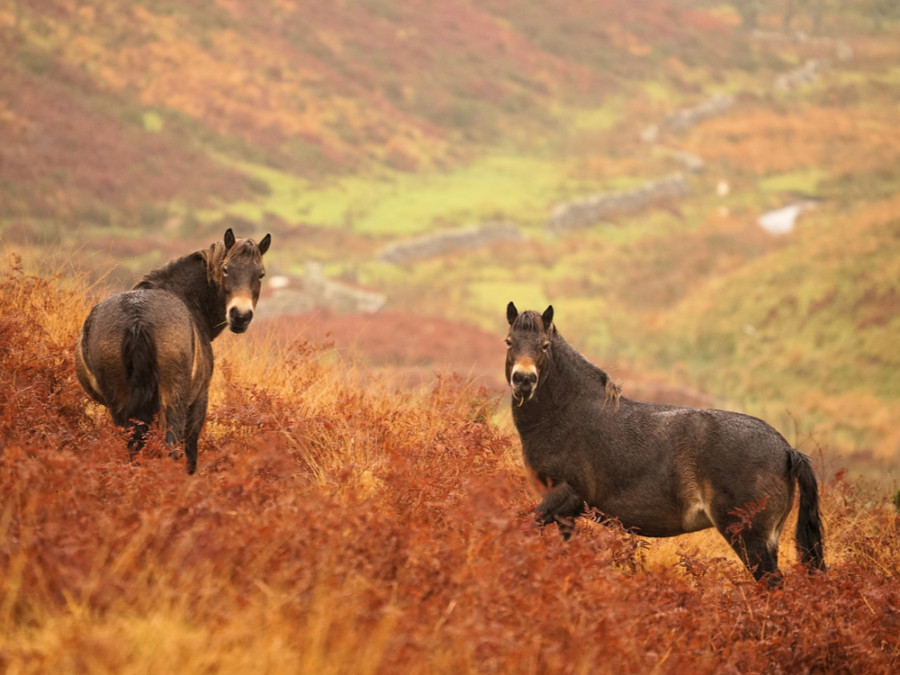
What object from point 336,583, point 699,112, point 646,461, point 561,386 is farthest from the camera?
point 699,112

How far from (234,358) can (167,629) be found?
20.9 feet

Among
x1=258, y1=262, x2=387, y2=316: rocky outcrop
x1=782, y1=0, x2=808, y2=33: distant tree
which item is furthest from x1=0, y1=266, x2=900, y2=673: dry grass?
x1=782, y1=0, x2=808, y2=33: distant tree

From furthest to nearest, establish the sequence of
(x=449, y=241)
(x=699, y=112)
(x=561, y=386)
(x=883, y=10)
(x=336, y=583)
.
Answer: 1. (x=883, y=10)
2. (x=699, y=112)
3. (x=449, y=241)
4. (x=561, y=386)
5. (x=336, y=583)

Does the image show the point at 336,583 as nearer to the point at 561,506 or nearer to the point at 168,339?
the point at 168,339

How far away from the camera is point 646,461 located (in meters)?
6.73

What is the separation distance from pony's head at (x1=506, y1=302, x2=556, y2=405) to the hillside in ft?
19.3

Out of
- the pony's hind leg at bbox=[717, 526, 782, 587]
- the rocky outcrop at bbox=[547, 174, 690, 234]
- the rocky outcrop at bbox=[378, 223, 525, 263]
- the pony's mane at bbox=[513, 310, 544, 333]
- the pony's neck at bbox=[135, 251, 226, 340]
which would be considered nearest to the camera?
the pony's hind leg at bbox=[717, 526, 782, 587]

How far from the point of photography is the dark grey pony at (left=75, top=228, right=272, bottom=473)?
5.93 meters

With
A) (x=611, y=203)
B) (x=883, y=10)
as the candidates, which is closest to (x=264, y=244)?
(x=611, y=203)

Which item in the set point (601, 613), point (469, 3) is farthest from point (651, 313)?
point (469, 3)

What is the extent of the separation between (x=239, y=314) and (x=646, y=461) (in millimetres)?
3428

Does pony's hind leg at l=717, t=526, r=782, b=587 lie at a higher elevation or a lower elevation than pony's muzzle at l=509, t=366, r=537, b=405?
lower

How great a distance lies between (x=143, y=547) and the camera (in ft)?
14.0

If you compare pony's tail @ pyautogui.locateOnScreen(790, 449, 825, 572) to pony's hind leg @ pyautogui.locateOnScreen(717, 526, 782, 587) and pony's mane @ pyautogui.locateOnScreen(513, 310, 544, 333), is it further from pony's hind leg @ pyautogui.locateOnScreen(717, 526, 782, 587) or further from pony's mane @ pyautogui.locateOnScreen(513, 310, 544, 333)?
pony's mane @ pyautogui.locateOnScreen(513, 310, 544, 333)
